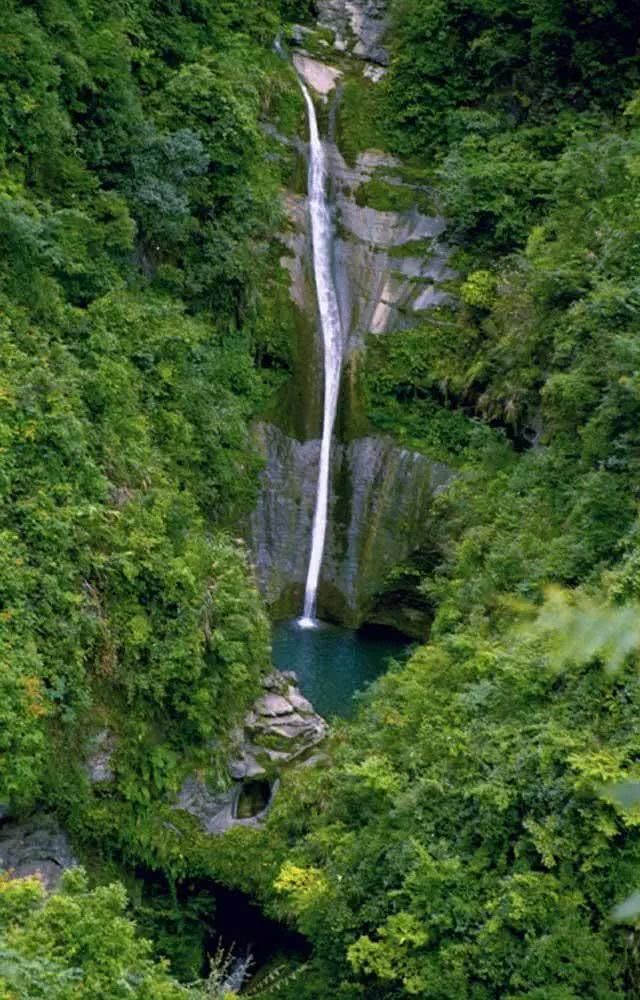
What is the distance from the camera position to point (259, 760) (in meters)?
10.1

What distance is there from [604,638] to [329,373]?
14174mm

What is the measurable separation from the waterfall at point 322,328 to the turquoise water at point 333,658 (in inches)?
20.9

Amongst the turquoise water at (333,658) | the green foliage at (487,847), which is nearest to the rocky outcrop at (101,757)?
the green foliage at (487,847)

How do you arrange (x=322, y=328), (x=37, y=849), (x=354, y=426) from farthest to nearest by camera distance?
(x=322, y=328), (x=354, y=426), (x=37, y=849)

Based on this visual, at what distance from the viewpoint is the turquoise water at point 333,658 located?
13.0 meters

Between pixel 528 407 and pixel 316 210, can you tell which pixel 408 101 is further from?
pixel 528 407

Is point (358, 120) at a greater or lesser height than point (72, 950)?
greater

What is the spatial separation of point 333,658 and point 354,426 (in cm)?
420

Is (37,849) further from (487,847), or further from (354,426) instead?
(354,426)

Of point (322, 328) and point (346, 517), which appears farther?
point (322, 328)

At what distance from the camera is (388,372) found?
1600 centimetres

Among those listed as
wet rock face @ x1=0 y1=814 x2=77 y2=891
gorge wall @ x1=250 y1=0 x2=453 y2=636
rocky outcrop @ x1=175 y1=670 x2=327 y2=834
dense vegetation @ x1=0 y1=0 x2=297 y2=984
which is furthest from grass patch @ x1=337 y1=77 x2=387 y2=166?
wet rock face @ x1=0 y1=814 x2=77 y2=891

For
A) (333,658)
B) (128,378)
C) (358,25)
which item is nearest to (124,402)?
(128,378)

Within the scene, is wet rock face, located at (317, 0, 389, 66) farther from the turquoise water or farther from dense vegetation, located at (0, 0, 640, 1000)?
the turquoise water
